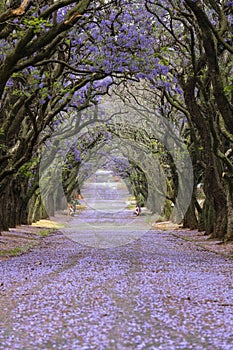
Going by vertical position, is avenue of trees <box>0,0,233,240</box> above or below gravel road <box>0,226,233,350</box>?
above

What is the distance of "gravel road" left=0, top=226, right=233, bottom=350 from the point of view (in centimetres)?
648

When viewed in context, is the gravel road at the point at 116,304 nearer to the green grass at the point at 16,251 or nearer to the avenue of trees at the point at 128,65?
the green grass at the point at 16,251

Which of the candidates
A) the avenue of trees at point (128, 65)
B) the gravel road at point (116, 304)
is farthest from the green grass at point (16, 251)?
the avenue of trees at point (128, 65)

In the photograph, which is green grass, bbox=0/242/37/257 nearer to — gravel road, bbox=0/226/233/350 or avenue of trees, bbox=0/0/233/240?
gravel road, bbox=0/226/233/350

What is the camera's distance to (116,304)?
347 inches

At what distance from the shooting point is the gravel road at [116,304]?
6484 mm

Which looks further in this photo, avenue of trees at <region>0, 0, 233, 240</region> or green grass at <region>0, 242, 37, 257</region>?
green grass at <region>0, 242, 37, 257</region>

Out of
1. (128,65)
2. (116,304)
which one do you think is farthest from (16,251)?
(116,304)

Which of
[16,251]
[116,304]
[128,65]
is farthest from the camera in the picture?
[128,65]

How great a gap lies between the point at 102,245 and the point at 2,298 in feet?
42.4

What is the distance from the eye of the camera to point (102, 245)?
22.4 meters

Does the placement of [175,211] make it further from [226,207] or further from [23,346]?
[23,346]

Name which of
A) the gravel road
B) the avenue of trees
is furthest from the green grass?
the avenue of trees

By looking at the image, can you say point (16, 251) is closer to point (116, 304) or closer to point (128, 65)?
point (128, 65)
